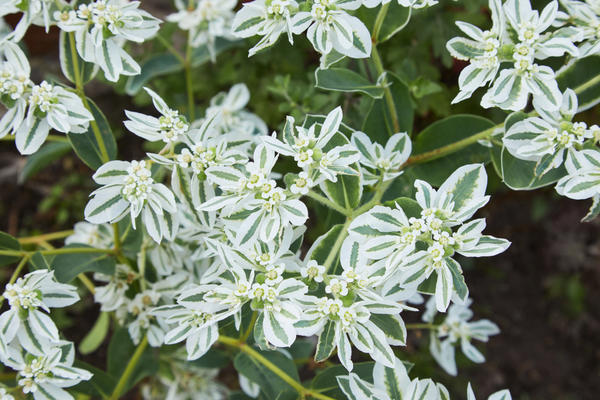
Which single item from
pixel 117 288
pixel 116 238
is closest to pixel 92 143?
pixel 116 238

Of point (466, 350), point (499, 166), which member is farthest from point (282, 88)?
point (466, 350)

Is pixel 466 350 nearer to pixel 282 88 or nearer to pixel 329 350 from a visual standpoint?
pixel 329 350

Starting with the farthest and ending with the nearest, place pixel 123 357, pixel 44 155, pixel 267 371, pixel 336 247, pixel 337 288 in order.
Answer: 1. pixel 44 155
2. pixel 123 357
3. pixel 267 371
4. pixel 336 247
5. pixel 337 288

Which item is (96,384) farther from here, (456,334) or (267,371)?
(456,334)

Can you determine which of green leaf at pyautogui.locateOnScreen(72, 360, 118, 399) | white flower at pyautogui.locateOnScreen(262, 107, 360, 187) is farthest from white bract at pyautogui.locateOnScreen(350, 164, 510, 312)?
green leaf at pyautogui.locateOnScreen(72, 360, 118, 399)

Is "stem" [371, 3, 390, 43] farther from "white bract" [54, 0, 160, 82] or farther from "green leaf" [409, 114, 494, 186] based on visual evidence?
"white bract" [54, 0, 160, 82]

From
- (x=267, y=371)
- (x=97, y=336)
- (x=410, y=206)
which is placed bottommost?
(x=97, y=336)

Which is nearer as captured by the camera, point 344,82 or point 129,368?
point 344,82
